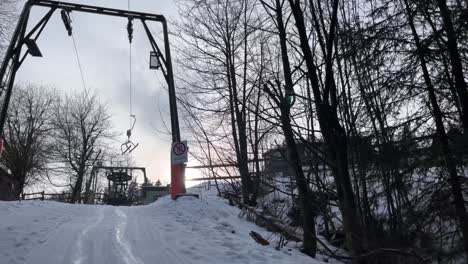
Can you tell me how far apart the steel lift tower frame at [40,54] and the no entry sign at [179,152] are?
238 millimetres

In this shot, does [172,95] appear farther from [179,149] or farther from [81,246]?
[81,246]

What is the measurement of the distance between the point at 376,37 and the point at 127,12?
393 inches

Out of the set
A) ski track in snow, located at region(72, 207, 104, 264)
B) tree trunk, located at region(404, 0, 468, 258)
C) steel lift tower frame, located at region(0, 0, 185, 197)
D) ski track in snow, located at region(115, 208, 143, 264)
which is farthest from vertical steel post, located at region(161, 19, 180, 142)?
tree trunk, located at region(404, 0, 468, 258)

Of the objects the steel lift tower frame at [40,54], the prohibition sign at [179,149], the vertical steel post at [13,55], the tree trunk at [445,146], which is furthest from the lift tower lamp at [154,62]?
the tree trunk at [445,146]

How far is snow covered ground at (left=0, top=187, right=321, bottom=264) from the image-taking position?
22.4ft

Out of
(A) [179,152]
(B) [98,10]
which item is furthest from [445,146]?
(B) [98,10]

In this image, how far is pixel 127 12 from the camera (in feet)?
53.0

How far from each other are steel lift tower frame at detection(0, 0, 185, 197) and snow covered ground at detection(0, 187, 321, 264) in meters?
3.06

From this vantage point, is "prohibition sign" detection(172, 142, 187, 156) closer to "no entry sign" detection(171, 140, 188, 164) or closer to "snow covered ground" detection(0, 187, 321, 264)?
"no entry sign" detection(171, 140, 188, 164)

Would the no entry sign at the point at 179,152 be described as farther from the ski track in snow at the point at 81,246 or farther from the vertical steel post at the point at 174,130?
the ski track in snow at the point at 81,246

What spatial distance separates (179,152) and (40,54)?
603 centimetres

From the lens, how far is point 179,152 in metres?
13.7

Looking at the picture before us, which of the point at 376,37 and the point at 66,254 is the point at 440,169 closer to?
the point at 376,37

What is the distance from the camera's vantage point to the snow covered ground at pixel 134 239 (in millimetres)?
6812
